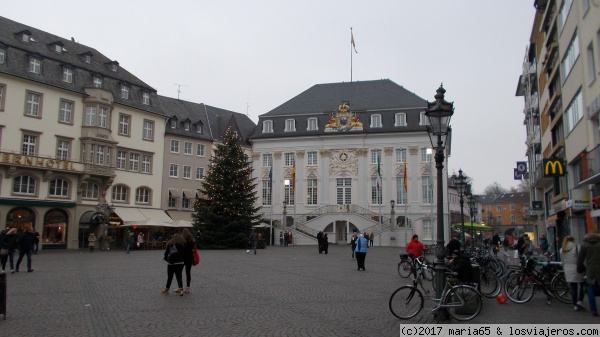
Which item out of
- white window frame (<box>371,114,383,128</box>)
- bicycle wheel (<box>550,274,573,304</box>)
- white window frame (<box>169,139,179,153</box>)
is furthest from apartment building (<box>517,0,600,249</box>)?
white window frame (<box>169,139,179,153</box>)

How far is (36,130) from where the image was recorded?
1716 inches

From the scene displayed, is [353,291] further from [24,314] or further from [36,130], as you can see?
[36,130]

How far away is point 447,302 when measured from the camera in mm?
10289

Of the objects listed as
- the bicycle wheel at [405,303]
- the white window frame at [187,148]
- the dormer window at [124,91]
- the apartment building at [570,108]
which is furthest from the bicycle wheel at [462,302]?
the white window frame at [187,148]

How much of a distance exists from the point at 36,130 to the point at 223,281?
32288mm

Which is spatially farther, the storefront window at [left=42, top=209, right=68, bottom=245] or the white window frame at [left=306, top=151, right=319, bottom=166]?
the white window frame at [left=306, top=151, right=319, bottom=166]

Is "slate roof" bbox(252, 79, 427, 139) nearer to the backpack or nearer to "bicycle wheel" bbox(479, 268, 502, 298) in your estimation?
"bicycle wheel" bbox(479, 268, 502, 298)

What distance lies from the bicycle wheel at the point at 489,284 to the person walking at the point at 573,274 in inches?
88.9

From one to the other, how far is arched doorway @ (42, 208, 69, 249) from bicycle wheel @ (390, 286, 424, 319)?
39627mm

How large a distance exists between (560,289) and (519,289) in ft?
3.48

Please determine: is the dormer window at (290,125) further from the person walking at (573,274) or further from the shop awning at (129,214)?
the person walking at (573,274)

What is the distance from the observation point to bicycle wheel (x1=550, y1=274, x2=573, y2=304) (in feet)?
43.8

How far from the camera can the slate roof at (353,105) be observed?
63031mm

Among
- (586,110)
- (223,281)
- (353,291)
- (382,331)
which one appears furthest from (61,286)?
(586,110)
